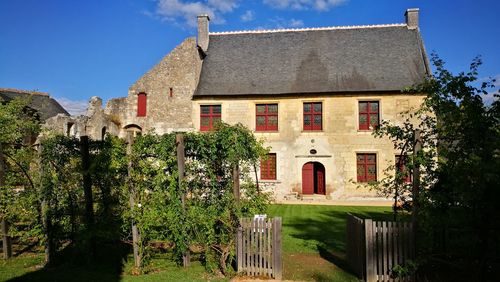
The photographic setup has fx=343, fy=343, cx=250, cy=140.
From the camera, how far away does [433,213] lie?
203 inches

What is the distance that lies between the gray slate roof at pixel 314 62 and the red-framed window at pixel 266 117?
32.6 inches

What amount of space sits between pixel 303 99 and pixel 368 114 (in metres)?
3.34

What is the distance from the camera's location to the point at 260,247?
6125mm

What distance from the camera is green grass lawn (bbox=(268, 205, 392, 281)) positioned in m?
6.38

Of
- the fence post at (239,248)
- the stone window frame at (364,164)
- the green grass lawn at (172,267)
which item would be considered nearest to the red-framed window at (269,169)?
the stone window frame at (364,164)

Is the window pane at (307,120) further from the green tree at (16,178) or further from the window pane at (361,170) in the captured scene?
the green tree at (16,178)

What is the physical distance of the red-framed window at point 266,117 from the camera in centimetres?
1808

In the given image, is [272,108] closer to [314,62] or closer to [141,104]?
[314,62]

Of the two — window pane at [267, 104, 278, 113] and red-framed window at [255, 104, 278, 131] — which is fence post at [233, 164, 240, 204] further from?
window pane at [267, 104, 278, 113]

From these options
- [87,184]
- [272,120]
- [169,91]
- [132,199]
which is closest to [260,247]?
[132,199]

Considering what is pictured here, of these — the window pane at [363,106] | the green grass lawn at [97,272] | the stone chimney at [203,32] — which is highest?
the stone chimney at [203,32]

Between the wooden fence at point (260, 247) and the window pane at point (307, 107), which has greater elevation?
the window pane at point (307, 107)

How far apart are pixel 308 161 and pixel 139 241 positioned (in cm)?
1219

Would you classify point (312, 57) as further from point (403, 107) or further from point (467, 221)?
point (467, 221)
